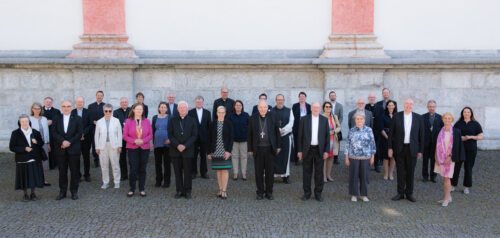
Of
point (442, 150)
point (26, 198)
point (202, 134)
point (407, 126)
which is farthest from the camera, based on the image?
point (202, 134)

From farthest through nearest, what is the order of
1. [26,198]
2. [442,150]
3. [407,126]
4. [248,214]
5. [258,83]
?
[258,83] < [407,126] < [26,198] < [442,150] < [248,214]

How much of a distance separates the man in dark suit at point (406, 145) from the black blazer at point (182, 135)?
131 inches

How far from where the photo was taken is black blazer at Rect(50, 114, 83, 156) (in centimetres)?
852

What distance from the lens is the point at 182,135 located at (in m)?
8.64

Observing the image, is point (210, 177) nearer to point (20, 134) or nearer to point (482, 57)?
point (20, 134)

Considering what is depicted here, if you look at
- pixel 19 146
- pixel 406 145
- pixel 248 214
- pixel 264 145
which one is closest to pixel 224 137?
pixel 264 145

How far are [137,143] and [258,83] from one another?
4889mm

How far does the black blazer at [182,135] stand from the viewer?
8609 millimetres

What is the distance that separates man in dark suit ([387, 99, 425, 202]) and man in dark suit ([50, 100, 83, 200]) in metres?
5.23

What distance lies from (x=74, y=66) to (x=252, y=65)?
4.37 metres

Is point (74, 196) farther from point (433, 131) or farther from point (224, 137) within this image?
point (433, 131)

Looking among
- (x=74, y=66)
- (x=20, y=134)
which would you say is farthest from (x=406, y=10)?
(x=20, y=134)

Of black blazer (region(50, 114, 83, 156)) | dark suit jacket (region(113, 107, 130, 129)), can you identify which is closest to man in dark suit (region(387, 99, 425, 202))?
dark suit jacket (region(113, 107, 130, 129))

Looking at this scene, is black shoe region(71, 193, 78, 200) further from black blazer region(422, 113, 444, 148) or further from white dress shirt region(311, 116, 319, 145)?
black blazer region(422, 113, 444, 148)
